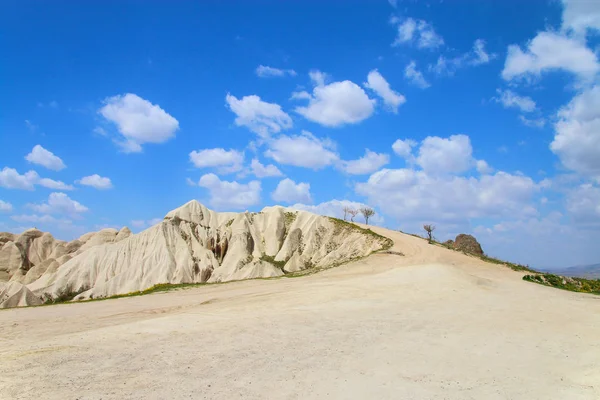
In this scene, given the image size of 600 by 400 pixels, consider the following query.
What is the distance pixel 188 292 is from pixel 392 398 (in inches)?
809

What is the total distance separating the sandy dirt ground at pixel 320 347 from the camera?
9.89 m

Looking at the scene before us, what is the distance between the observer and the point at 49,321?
739 inches

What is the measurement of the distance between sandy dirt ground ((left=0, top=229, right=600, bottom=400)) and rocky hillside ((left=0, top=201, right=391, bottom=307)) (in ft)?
68.9

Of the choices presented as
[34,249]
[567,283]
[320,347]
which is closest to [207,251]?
[34,249]

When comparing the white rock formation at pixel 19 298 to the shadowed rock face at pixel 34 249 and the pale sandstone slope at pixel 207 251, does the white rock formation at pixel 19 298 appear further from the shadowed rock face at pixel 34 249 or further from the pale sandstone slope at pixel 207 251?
the shadowed rock face at pixel 34 249

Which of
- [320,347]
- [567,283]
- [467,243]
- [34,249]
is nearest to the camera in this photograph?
[320,347]

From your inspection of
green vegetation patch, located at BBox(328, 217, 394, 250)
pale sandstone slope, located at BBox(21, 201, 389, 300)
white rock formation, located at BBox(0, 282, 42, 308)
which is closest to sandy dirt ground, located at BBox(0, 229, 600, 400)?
white rock formation, located at BBox(0, 282, 42, 308)

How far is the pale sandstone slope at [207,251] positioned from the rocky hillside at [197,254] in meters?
0.10

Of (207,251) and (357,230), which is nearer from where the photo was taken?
(357,230)

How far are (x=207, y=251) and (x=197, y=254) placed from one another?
5.61 feet

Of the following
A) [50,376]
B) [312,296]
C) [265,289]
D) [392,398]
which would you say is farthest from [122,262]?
[392,398]

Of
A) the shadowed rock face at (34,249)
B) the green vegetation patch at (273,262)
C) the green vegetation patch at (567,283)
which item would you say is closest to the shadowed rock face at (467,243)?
the green vegetation patch at (567,283)

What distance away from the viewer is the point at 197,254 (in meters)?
53.1

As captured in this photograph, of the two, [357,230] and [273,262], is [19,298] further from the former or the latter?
Answer: [357,230]
